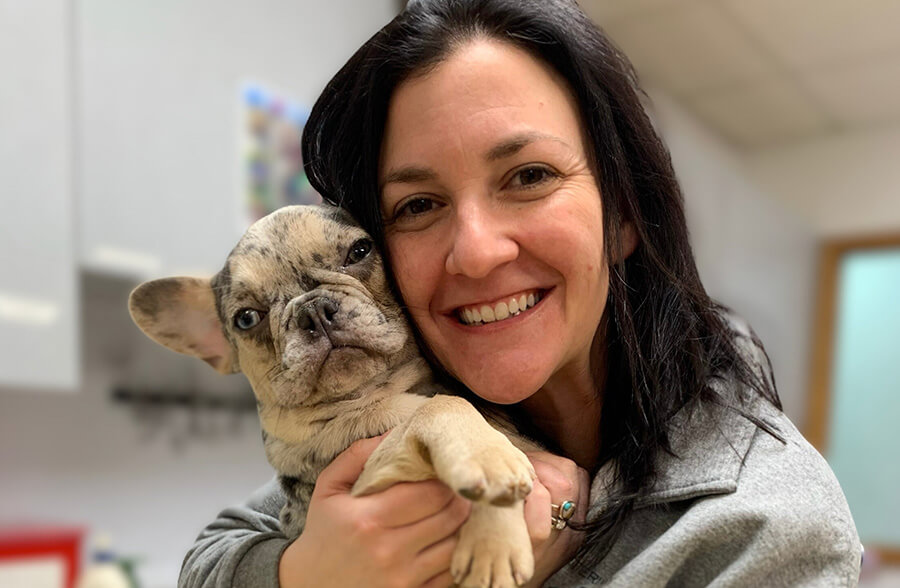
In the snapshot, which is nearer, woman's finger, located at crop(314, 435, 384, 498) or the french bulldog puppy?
the french bulldog puppy

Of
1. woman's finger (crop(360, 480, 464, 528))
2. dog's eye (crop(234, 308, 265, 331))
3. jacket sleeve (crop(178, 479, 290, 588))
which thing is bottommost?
jacket sleeve (crop(178, 479, 290, 588))

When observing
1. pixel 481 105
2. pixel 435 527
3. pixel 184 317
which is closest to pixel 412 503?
pixel 435 527

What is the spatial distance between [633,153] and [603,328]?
325mm

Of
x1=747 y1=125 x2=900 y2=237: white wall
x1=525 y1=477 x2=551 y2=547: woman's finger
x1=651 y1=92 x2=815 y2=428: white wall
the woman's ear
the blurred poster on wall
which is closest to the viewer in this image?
x1=525 y1=477 x2=551 y2=547: woman's finger

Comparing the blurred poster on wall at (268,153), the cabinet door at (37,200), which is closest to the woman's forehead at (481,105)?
the cabinet door at (37,200)

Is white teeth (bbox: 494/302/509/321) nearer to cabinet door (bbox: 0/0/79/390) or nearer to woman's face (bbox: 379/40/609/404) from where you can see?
woman's face (bbox: 379/40/609/404)

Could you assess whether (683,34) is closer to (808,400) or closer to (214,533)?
(808,400)

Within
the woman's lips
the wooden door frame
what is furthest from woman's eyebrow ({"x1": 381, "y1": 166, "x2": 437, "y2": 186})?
the wooden door frame

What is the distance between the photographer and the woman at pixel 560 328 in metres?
1.12

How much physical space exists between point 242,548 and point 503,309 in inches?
24.2

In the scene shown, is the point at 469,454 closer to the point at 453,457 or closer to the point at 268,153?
the point at 453,457

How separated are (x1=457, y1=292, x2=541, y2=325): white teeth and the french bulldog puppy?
5.8 inches

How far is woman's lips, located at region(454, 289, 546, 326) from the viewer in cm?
123

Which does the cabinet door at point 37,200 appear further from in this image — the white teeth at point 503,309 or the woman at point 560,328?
the white teeth at point 503,309
